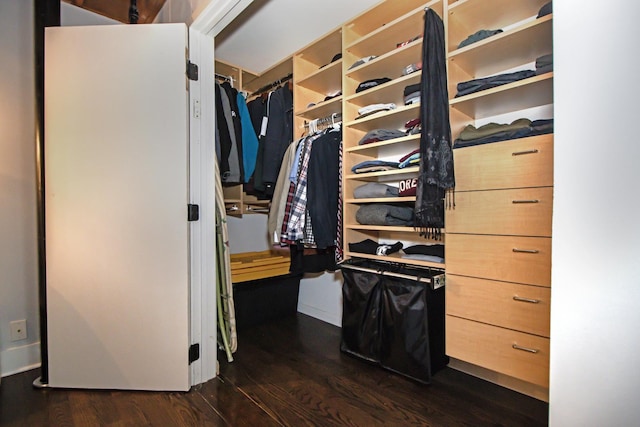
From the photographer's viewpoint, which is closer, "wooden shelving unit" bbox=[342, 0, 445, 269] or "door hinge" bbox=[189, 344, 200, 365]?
"door hinge" bbox=[189, 344, 200, 365]

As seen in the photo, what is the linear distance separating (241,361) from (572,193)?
1.96 metres

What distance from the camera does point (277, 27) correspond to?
215 centimetres

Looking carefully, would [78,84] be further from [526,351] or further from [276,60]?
[526,351]

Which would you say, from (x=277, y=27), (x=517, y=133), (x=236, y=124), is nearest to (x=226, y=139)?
(x=236, y=124)

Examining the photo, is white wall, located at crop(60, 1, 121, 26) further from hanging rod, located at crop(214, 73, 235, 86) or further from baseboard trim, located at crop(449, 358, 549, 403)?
baseboard trim, located at crop(449, 358, 549, 403)

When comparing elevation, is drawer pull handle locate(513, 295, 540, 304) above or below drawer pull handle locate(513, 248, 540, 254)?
below

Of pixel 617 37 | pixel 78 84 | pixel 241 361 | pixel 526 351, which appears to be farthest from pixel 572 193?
pixel 78 84

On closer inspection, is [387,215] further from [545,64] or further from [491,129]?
[545,64]

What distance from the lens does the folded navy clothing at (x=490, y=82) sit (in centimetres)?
140

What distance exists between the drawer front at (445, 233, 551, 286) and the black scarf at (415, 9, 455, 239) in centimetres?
17

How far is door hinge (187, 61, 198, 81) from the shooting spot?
1628 millimetres

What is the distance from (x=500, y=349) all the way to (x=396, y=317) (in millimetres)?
516

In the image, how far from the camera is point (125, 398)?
152 cm

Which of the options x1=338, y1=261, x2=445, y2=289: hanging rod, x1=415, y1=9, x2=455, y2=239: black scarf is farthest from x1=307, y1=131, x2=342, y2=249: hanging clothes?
x1=415, y1=9, x2=455, y2=239: black scarf
